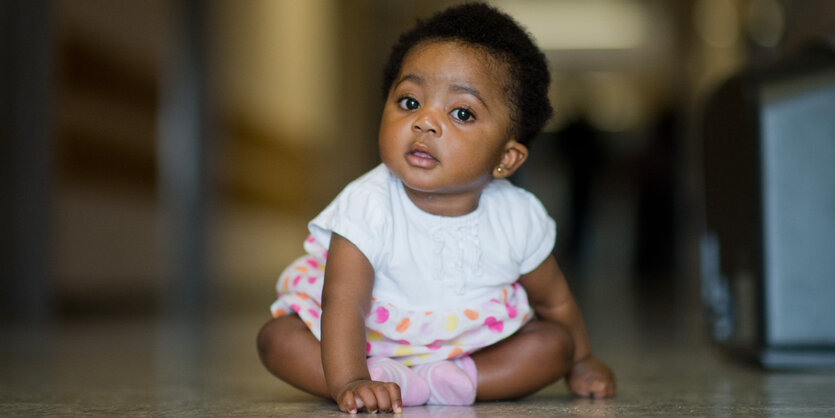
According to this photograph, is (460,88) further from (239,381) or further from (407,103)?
(239,381)

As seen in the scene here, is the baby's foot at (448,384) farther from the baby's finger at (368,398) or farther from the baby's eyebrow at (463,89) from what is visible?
the baby's eyebrow at (463,89)

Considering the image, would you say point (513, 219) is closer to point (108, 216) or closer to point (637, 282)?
point (108, 216)

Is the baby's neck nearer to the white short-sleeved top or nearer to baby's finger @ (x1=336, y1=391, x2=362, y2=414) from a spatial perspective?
the white short-sleeved top

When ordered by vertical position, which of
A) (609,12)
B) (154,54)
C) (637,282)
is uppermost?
(609,12)

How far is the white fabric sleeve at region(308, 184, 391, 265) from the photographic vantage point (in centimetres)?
111

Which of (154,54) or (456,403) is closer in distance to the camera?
(456,403)

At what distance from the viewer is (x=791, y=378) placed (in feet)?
4.92

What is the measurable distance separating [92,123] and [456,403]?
8.27ft

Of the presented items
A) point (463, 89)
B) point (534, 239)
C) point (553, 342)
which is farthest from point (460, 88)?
point (553, 342)

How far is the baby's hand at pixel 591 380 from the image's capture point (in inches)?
49.1

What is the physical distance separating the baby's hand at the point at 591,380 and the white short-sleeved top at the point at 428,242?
160mm

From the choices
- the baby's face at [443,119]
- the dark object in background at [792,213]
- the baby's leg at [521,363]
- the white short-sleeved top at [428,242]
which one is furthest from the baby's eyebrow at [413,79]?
the dark object in background at [792,213]

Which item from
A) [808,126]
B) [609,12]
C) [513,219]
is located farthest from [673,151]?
[513,219]

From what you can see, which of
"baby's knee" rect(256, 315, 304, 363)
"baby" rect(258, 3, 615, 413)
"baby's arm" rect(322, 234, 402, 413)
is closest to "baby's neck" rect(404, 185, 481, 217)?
"baby" rect(258, 3, 615, 413)
